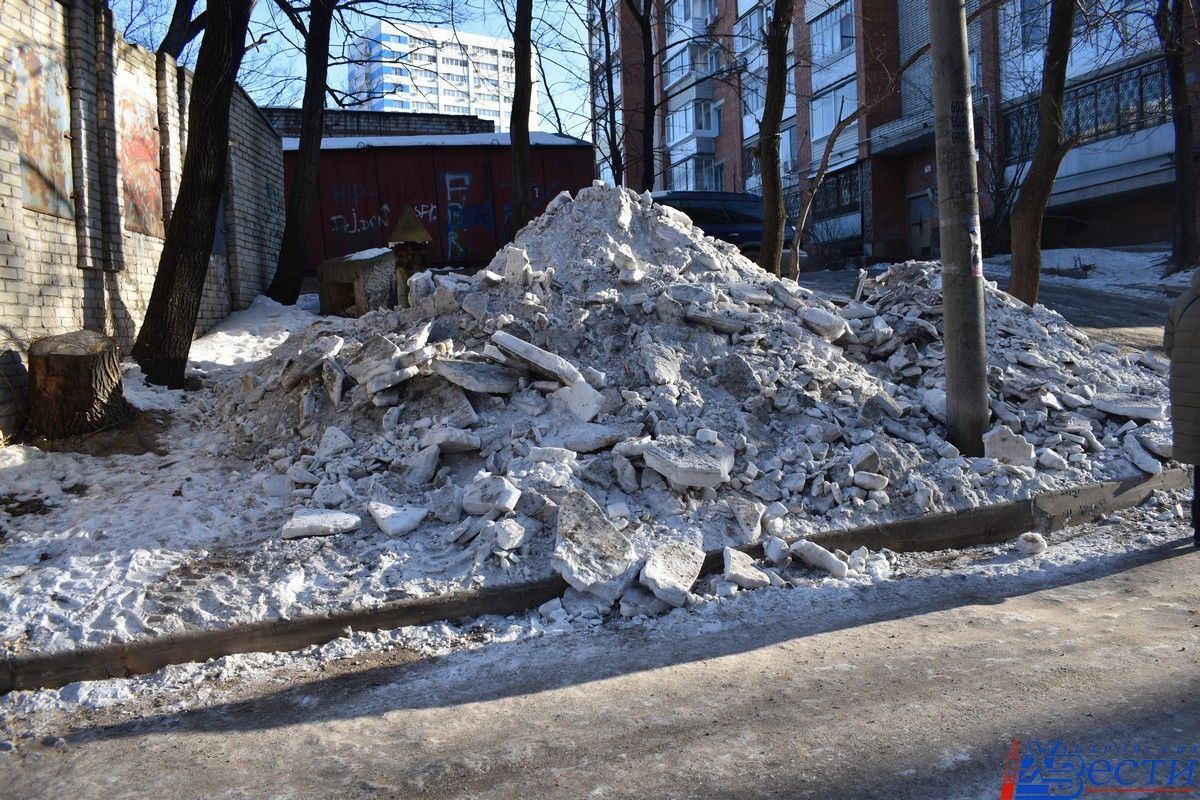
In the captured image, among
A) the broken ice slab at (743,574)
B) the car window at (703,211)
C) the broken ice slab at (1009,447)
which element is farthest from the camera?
the car window at (703,211)

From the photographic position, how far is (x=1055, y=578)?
14.6 feet

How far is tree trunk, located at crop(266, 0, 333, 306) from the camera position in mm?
11977

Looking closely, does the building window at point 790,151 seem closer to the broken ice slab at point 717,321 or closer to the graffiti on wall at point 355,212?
the graffiti on wall at point 355,212

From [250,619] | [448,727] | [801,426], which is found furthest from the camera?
[801,426]

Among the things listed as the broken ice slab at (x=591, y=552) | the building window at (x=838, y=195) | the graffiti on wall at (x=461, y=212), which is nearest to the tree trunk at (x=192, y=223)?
the broken ice slab at (x=591, y=552)

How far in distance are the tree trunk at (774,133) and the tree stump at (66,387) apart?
705cm

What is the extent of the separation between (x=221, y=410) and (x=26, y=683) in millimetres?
3509

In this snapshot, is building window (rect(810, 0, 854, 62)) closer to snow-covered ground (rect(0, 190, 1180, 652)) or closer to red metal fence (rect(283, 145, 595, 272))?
red metal fence (rect(283, 145, 595, 272))

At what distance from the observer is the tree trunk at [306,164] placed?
12.0 metres

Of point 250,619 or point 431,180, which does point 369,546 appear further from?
point 431,180

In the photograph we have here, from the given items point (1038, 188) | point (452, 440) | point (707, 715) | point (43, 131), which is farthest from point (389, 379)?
point (1038, 188)

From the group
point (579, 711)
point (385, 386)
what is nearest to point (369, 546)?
point (385, 386)

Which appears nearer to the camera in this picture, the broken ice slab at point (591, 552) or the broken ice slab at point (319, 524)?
the broken ice slab at point (591, 552)

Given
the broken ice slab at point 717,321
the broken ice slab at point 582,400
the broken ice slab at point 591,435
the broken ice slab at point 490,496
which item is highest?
the broken ice slab at point 717,321
